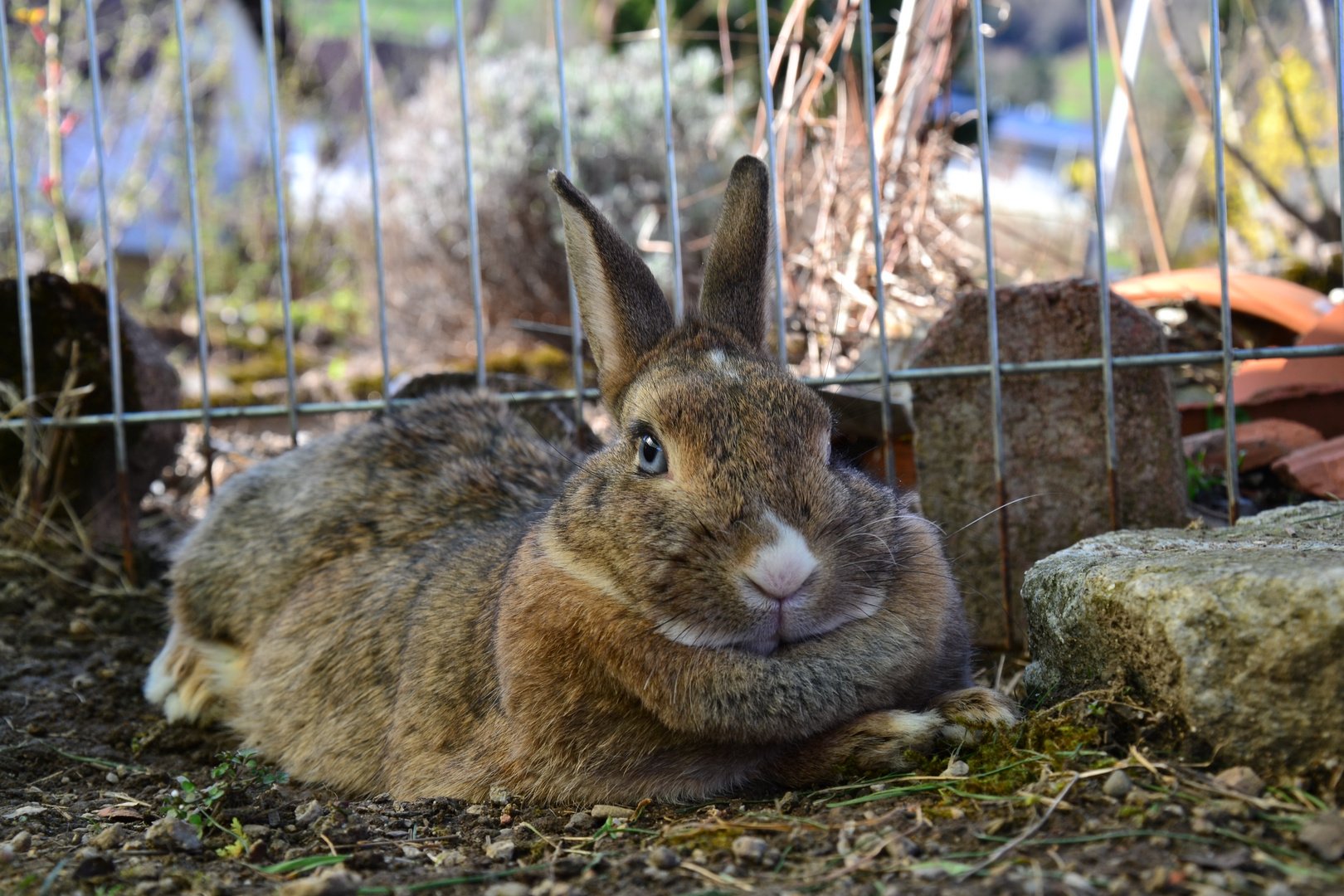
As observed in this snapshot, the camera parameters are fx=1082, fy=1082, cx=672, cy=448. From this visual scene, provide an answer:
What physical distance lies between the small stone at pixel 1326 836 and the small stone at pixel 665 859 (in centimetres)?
106

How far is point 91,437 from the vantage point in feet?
16.0

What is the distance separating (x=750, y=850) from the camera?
2.05 metres

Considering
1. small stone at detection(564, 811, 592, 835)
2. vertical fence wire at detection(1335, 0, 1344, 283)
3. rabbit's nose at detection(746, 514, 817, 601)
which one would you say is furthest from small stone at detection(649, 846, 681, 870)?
vertical fence wire at detection(1335, 0, 1344, 283)

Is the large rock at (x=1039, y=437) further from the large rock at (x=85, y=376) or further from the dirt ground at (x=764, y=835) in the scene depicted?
the large rock at (x=85, y=376)

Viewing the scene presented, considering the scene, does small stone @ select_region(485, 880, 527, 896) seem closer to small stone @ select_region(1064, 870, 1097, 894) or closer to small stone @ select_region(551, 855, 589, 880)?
small stone @ select_region(551, 855, 589, 880)

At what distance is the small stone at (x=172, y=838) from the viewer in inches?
90.7

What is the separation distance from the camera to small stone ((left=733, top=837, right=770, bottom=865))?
6.67 ft

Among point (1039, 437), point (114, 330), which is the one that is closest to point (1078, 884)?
point (1039, 437)

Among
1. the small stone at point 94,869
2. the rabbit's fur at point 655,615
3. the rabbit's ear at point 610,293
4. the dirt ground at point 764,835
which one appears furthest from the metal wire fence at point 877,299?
the small stone at point 94,869

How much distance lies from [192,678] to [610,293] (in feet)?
7.03

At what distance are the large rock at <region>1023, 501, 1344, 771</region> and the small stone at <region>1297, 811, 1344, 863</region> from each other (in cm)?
23

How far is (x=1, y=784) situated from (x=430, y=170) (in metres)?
6.94

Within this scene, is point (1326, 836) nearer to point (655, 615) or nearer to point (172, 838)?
point (655, 615)

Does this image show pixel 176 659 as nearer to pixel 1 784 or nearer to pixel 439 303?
pixel 1 784
